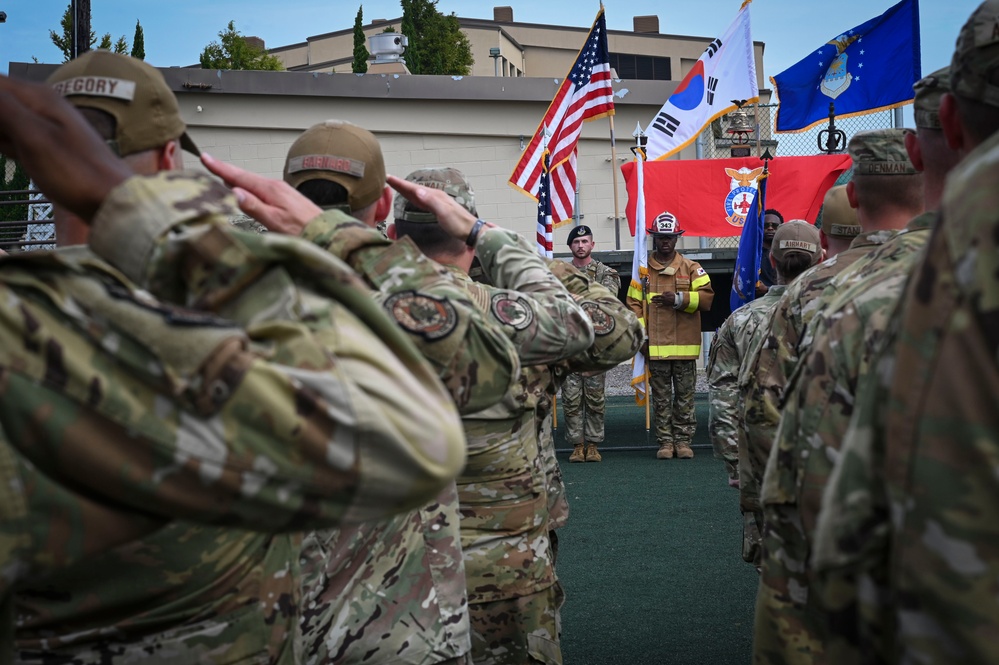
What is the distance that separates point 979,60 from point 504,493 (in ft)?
7.97

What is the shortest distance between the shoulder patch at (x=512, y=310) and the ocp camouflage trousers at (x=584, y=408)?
862 centimetres

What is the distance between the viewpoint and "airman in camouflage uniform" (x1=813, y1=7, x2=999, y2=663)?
1.25 meters

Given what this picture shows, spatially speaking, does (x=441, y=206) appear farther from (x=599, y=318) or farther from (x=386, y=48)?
(x=386, y=48)

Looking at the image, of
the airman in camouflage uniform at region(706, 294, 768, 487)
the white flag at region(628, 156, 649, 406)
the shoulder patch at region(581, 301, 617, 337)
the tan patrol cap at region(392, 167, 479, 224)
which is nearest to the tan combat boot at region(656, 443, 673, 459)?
the white flag at region(628, 156, 649, 406)

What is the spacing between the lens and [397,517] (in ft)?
9.47

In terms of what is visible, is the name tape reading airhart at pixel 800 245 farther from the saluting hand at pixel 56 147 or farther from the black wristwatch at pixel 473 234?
the saluting hand at pixel 56 147

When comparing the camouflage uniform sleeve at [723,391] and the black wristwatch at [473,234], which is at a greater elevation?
the black wristwatch at [473,234]

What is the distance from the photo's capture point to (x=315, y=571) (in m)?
2.72

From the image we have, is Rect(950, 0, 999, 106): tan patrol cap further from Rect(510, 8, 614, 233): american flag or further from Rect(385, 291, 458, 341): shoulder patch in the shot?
Rect(510, 8, 614, 233): american flag

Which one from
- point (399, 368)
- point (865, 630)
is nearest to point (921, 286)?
point (865, 630)

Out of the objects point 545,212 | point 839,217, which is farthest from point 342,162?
point 545,212

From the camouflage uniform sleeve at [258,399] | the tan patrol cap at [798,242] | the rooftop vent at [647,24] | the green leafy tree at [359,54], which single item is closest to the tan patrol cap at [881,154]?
the camouflage uniform sleeve at [258,399]

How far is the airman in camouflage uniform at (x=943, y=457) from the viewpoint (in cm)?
125

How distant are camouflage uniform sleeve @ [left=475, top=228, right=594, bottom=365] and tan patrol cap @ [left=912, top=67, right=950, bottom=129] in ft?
4.00
